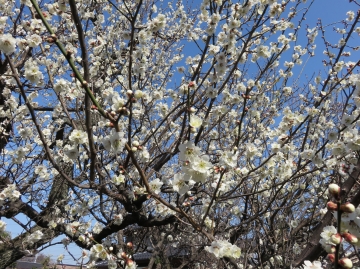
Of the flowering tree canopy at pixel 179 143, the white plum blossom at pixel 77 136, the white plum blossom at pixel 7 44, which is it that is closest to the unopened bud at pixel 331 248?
the flowering tree canopy at pixel 179 143

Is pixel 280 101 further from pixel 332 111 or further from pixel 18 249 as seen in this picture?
pixel 18 249

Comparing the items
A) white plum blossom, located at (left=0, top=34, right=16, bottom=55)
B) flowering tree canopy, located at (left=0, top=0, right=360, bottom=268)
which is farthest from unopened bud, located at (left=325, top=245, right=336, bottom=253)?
white plum blossom, located at (left=0, top=34, right=16, bottom=55)

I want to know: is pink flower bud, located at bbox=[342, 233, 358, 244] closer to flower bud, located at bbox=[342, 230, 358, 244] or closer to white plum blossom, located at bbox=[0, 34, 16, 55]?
flower bud, located at bbox=[342, 230, 358, 244]

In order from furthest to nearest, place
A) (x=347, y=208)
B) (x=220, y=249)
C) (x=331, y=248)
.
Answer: (x=220, y=249) → (x=331, y=248) → (x=347, y=208)

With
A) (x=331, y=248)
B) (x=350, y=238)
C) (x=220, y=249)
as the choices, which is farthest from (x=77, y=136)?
(x=350, y=238)

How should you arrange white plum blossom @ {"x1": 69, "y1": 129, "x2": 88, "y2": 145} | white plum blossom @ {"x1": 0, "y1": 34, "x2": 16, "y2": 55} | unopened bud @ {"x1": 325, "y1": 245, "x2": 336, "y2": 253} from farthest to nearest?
white plum blossom @ {"x1": 69, "y1": 129, "x2": 88, "y2": 145}, white plum blossom @ {"x1": 0, "y1": 34, "x2": 16, "y2": 55}, unopened bud @ {"x1": 325, "y1": 245, "x2": 336, "y2": 253}

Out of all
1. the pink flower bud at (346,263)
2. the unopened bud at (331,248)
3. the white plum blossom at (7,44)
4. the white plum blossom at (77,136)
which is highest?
the white plum blossom at (7,44)

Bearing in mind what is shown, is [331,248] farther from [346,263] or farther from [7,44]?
[7,44]

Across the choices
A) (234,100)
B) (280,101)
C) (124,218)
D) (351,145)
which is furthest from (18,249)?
(280,101)

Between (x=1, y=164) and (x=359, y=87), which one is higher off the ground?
(x=1, y=164)

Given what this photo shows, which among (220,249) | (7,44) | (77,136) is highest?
(7,44)

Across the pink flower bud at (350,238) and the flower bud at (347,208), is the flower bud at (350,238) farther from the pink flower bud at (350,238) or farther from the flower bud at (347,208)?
the flower bud at (347,208)

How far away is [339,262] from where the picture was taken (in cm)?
128

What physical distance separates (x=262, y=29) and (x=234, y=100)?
1.27 m
